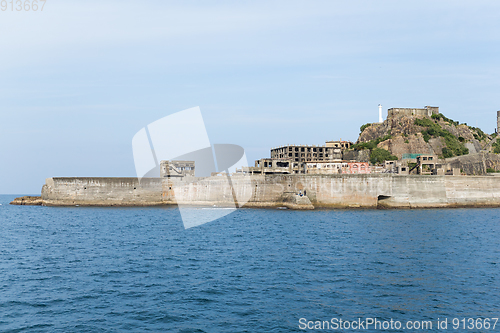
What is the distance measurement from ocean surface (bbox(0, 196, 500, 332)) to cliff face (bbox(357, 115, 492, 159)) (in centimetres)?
6739

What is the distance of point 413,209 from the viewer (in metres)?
75.4

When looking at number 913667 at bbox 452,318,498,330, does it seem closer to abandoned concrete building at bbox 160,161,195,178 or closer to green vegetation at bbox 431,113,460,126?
abandoned concrete building at bbox 160,161,195,178

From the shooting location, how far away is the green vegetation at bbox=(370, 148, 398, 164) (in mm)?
108062

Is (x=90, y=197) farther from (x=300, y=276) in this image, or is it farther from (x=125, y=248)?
(x=300, y=276)

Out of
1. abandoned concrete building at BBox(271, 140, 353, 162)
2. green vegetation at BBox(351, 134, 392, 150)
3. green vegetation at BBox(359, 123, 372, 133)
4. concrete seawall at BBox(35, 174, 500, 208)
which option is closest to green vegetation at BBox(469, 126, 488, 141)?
green vegetation at BBox(351, 134, 392, 150)

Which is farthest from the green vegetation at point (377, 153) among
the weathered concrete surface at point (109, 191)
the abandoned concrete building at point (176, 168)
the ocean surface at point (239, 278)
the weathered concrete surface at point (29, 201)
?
the weathered concrete surface at point (29, 201)

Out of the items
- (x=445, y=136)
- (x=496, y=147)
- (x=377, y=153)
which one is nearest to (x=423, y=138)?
(x=445, y=136)

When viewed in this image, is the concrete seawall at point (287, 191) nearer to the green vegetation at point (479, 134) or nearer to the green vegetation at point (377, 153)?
the green vegetation at point (377, 153)

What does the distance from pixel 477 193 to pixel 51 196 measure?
3415 inches

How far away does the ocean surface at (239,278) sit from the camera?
18.5 meters

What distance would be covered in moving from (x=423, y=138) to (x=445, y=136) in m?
7.74

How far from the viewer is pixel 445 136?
114 meters

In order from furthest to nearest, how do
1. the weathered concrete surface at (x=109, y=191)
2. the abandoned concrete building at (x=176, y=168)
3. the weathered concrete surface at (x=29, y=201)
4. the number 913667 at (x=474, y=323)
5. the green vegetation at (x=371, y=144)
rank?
the green vegetation at (x=371, y=144) → the weathered concrete surface at (x=29, y=201) → the abandoned concrete building at (x=176, y=168) → the weathered concrete surface at (x=109, y=191) → the number 913667 at (x=474, y=323)

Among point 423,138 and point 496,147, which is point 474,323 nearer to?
point 423,138
